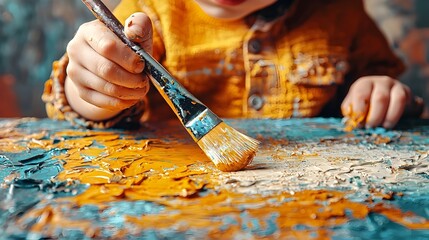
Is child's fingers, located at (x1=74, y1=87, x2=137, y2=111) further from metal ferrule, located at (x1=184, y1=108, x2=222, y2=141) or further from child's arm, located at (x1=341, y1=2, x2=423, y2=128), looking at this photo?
child's arm, located at (x1=341, y1=2, x2=423, y2=128)

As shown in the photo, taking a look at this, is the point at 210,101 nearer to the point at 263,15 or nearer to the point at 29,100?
the point at 263,15

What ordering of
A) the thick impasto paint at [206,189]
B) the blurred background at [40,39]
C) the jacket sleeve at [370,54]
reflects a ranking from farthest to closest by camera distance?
the blurred background at [40,39] < the jacket sleeve at [370,54] < the thick impasto paint at [206,189]

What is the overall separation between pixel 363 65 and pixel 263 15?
173 millimetres

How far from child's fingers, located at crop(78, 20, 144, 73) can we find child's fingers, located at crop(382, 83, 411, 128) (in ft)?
0.89

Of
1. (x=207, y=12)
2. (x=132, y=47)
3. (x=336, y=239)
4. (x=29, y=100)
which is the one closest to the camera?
(x=336, y=239)

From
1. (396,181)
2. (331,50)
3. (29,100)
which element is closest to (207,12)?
(331,50)

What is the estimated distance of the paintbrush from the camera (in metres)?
0.35

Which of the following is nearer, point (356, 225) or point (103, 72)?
point (356, 225)

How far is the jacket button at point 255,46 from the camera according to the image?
0.58m

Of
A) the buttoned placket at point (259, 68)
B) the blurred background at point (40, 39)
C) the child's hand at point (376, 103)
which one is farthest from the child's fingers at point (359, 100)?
the blurred background at point (40, 39)

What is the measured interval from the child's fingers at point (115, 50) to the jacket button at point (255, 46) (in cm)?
24

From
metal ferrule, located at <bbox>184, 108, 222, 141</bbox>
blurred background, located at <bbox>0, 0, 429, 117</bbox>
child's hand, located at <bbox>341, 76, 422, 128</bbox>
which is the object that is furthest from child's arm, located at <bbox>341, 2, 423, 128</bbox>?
blurred background, located at <bbox>0, 0, 429, 117</bbox>

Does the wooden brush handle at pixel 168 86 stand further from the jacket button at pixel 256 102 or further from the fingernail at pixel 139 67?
the jacket button at pixel 256 102

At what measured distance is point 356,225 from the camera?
25cm
